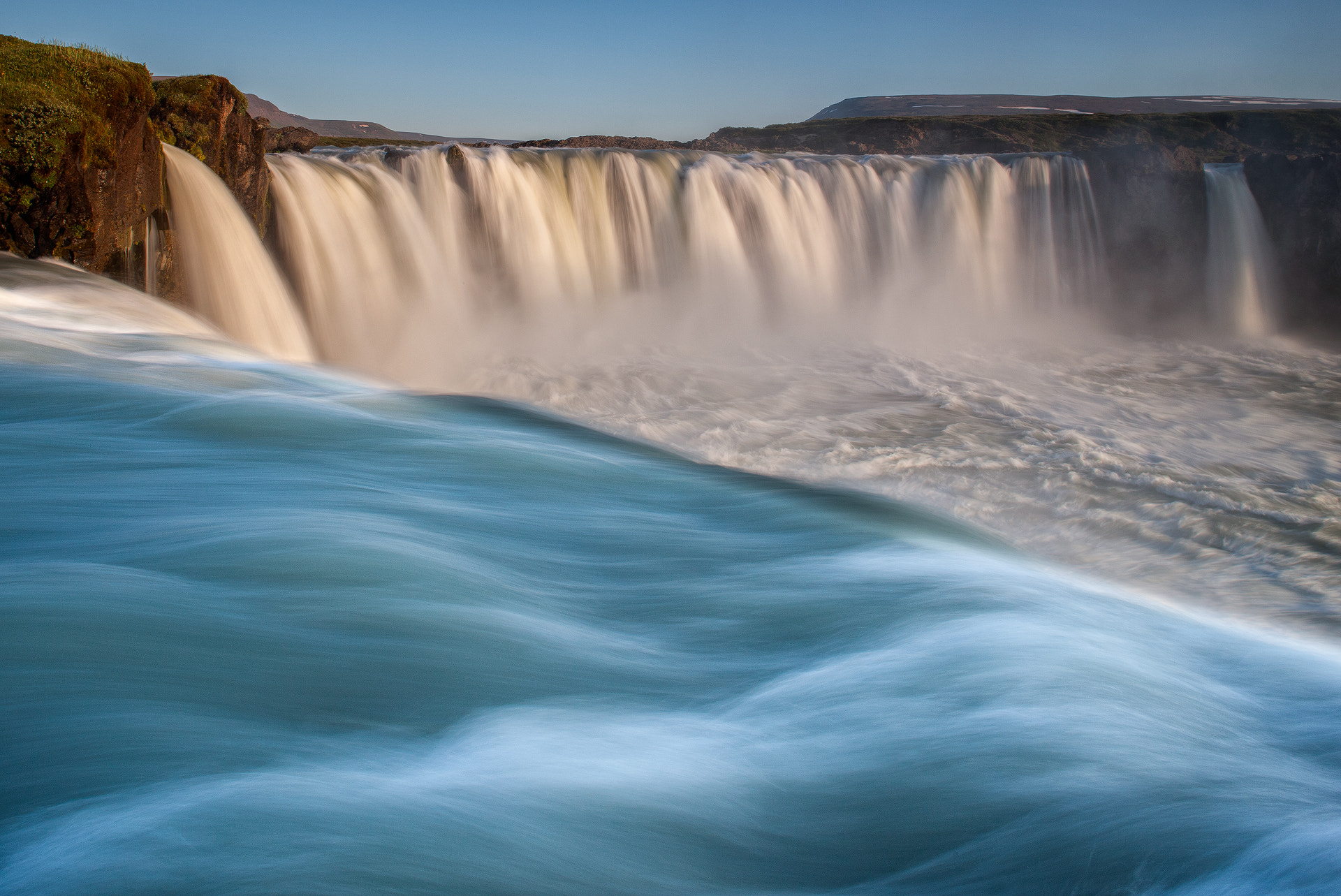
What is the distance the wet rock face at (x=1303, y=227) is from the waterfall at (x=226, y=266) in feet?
58.8

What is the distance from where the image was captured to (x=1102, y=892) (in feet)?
5.95

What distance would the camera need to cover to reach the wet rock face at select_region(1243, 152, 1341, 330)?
17.7 meters

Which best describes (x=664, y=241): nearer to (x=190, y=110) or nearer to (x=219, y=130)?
(x=219, y=130)

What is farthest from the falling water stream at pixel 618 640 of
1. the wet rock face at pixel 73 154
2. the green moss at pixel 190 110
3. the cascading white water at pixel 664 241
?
the cascading white water at pixel 664 241

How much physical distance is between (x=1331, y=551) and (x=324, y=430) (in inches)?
231

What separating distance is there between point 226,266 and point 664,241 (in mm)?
7825

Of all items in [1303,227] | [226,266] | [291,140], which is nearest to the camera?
[226,266]

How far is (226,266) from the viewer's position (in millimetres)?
9352

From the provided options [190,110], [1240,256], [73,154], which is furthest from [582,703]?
[1240,256]

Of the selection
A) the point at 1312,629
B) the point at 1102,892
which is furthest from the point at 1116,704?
the point at 1312,629

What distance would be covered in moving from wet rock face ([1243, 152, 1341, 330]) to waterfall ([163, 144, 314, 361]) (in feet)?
58.8

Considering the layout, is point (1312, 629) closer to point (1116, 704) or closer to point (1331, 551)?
point (1331, 551)

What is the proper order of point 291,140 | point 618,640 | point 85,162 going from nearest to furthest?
point 618,640, point 85,162, point 291,140

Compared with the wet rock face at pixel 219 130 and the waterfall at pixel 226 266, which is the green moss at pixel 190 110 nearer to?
the wet rock face at pixel 219 130
